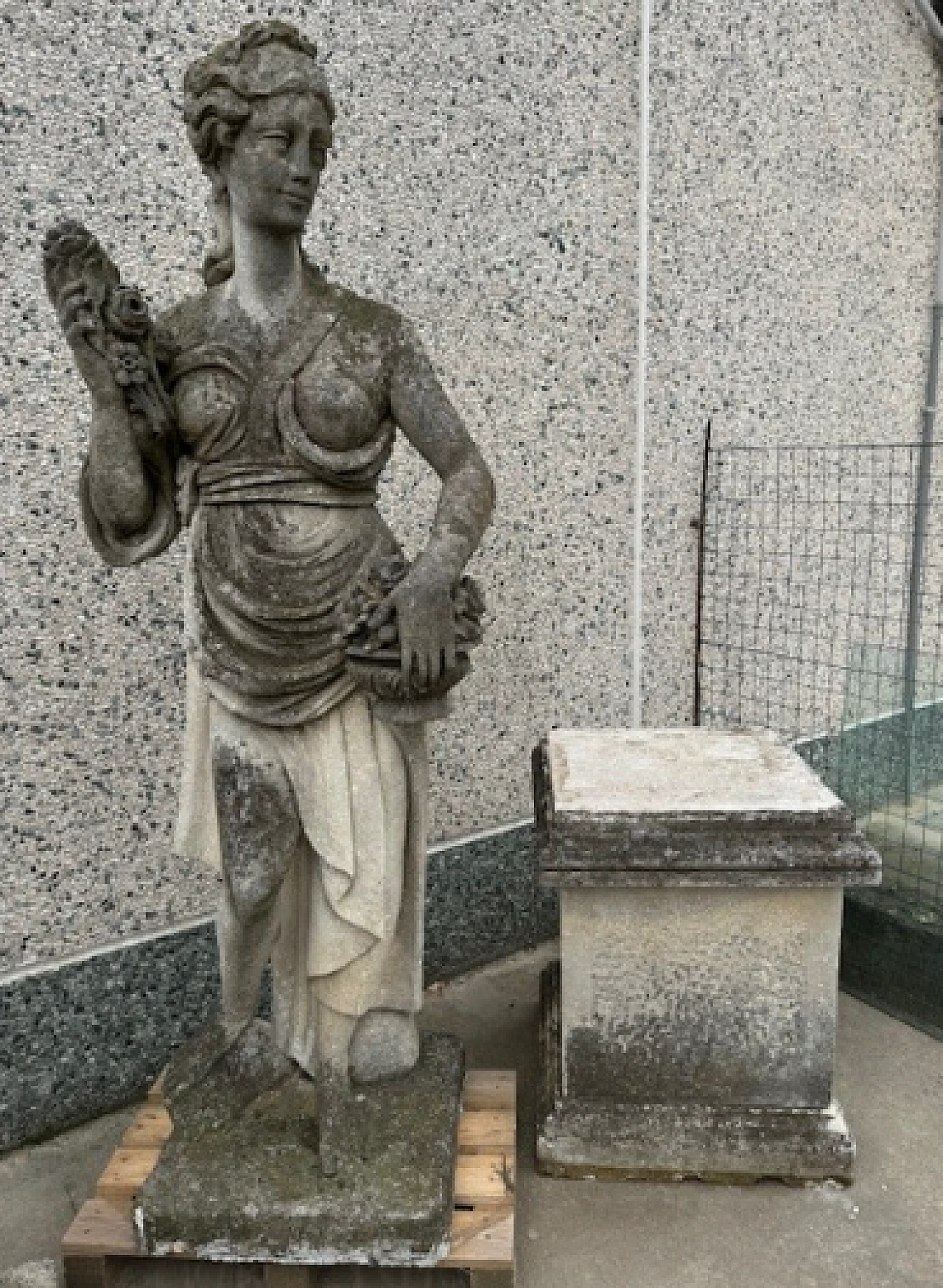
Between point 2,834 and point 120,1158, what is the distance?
2.61 ft

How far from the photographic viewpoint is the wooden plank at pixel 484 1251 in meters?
1.80

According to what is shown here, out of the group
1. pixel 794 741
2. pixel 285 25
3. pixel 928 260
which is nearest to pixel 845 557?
pixel 794 741

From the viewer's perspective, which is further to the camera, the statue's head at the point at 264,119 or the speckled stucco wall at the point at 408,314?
the speckled stucco wall at the point at 408,314

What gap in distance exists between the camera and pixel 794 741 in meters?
4.10

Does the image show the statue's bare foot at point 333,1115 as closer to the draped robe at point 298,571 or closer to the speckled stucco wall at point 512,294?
the draped robe at point 298,571

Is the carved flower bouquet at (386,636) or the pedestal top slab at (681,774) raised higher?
the carved flower bouquet at (386,636)

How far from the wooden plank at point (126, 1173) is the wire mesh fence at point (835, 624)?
7.64ft

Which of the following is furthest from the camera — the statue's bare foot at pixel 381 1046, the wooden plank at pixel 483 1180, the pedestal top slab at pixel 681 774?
the pedestal top slab at pixel 681 774

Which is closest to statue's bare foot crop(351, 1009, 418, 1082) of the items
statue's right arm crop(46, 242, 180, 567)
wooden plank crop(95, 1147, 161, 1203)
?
wooden plank crop(95, 1147, 161, 1203)

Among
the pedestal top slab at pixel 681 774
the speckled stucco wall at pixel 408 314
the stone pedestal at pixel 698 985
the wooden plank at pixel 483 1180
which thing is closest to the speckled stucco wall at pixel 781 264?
the speckled stucco wall at pixel 408 314

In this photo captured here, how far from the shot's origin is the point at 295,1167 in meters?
1.86

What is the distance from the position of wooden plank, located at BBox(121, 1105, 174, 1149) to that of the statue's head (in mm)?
1761

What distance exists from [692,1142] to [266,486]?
1722mm

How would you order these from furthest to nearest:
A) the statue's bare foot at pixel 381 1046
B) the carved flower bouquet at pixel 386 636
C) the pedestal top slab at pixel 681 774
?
the pedestal top slab at pixel 681 774, the statue's bare foot at pixel 381 1046, the carved flower bouquet at pixel 386 636
